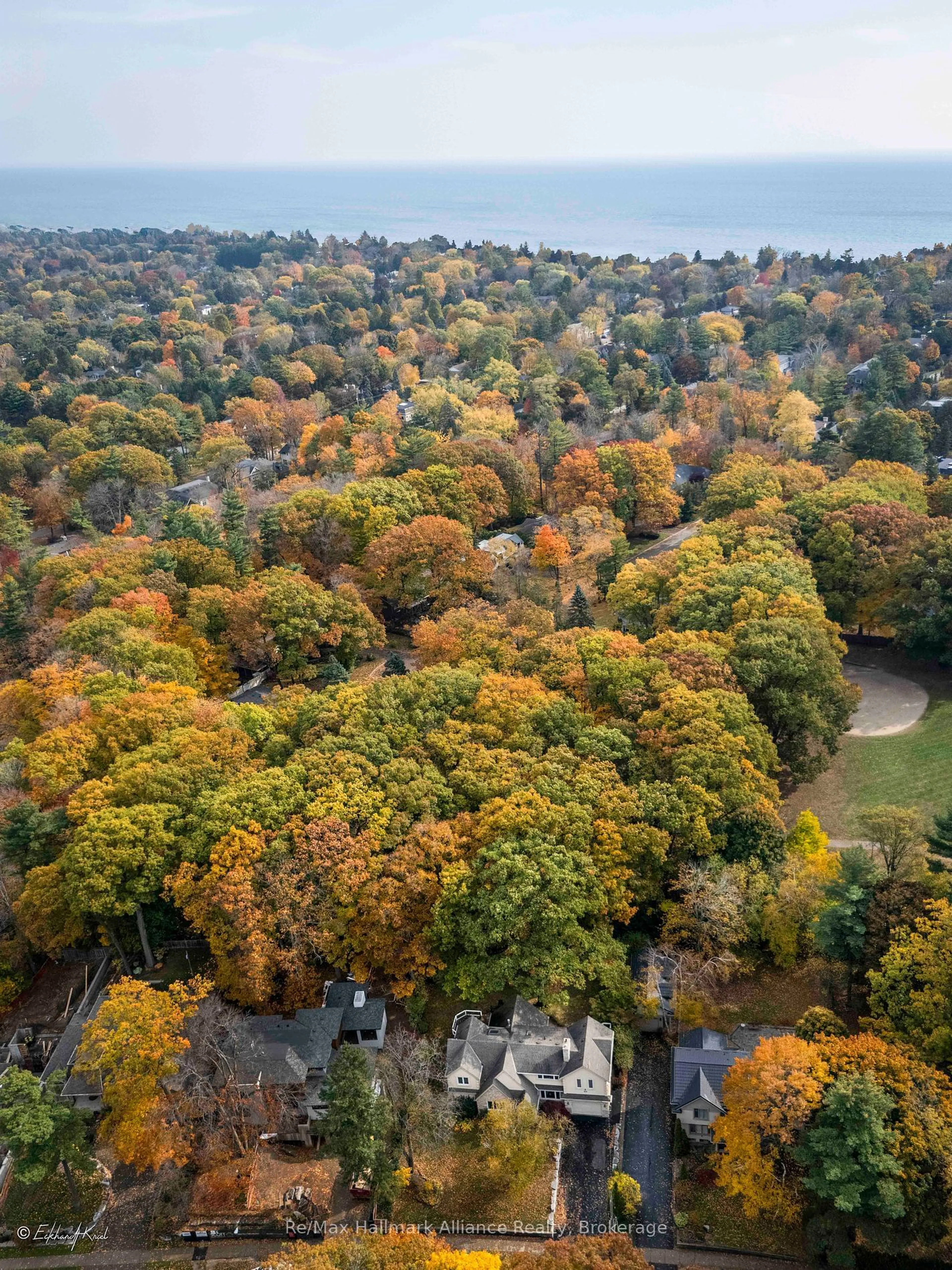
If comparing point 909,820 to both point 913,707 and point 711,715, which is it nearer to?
point 711,715

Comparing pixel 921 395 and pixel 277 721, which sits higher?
pixel 921 395

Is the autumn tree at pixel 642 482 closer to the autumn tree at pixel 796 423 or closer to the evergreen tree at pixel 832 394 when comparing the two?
the autumn tree at pixel 796 423

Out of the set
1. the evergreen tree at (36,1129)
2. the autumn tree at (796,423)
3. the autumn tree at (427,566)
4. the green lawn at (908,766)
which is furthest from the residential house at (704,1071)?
the autumn tree at (796,423)

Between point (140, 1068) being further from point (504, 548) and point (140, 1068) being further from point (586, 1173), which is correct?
point (504, 548)

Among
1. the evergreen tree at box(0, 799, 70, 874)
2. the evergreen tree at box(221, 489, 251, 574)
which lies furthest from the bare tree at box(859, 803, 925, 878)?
the evergreen tree at box(221, 489, 251, 574)

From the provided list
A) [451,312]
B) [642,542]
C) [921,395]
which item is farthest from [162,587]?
[451,312]

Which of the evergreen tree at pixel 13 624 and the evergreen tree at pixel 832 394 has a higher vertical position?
the evergreen tree at pixel 832 394

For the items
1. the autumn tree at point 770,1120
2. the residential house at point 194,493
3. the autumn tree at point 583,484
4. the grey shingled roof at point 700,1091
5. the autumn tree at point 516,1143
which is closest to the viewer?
the autumn tree at point 770,1120

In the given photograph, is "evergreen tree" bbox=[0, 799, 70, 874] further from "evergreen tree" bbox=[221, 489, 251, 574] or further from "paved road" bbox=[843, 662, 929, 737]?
"paved road" bbox=[843, 662, 929, 737]
